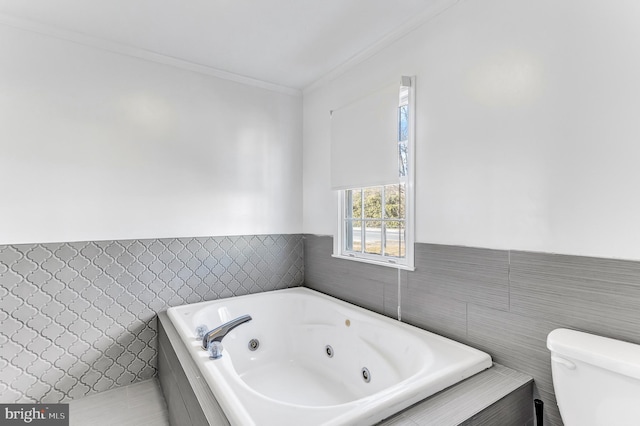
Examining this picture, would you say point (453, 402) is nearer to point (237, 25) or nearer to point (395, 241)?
point (395, 241)

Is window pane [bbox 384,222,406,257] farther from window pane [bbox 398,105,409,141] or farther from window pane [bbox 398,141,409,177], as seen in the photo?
window pane [bbox 398,105,409,141]

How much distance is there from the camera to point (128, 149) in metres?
2.29

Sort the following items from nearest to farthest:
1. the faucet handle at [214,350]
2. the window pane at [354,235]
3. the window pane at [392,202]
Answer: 1. the faucet handle at [214,350]
2. the window pane at [392,202]
3. the window pane at [354,235]

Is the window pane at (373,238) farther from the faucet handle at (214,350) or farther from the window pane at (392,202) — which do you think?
the faucet handle at (214,350)

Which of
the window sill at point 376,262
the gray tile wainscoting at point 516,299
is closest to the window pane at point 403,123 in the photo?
the gray tile wainscoting at point 516,299

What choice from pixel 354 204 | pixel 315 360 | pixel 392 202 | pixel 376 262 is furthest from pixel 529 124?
pixel 315 360

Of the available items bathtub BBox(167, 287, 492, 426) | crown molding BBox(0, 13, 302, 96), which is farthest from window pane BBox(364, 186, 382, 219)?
crown molding BBox(0, 13, 302, 96)

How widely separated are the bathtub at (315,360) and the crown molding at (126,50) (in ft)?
6.01

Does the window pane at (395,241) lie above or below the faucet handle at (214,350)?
above

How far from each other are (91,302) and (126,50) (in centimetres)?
177

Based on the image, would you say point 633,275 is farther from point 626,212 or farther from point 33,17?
point 33,17

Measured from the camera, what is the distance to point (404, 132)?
2.06 meters

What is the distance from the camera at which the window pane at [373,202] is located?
7.93 ft

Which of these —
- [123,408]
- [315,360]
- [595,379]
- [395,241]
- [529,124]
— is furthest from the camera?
[315,360]
